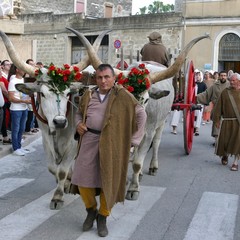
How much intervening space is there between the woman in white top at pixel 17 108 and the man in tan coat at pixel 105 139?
4.31 metres

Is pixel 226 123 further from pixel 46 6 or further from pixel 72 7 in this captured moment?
pixel 72 7

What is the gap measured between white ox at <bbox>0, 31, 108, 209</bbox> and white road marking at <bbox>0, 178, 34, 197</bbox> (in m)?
0.92

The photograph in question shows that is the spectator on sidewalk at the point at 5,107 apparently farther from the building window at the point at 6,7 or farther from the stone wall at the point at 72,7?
the stone wall at the point at 72,7

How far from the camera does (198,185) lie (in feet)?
24.6

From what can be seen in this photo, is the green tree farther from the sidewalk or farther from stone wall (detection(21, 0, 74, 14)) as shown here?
the sidewalk

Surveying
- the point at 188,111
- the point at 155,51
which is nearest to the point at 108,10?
the point at 188,111

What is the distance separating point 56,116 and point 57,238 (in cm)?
137

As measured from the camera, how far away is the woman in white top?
929 cm

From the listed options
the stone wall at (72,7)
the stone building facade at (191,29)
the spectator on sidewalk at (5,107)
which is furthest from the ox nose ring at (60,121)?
the stone wall at (72,7)

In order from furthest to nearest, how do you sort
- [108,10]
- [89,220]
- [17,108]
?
[108,10] → [17,108] → [89,220]

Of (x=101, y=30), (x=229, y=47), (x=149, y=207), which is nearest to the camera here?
(x=149, y=207)

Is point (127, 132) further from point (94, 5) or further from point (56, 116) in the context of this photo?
point (94, 5)

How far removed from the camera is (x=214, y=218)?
5859 mm

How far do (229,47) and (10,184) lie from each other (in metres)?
18.7
